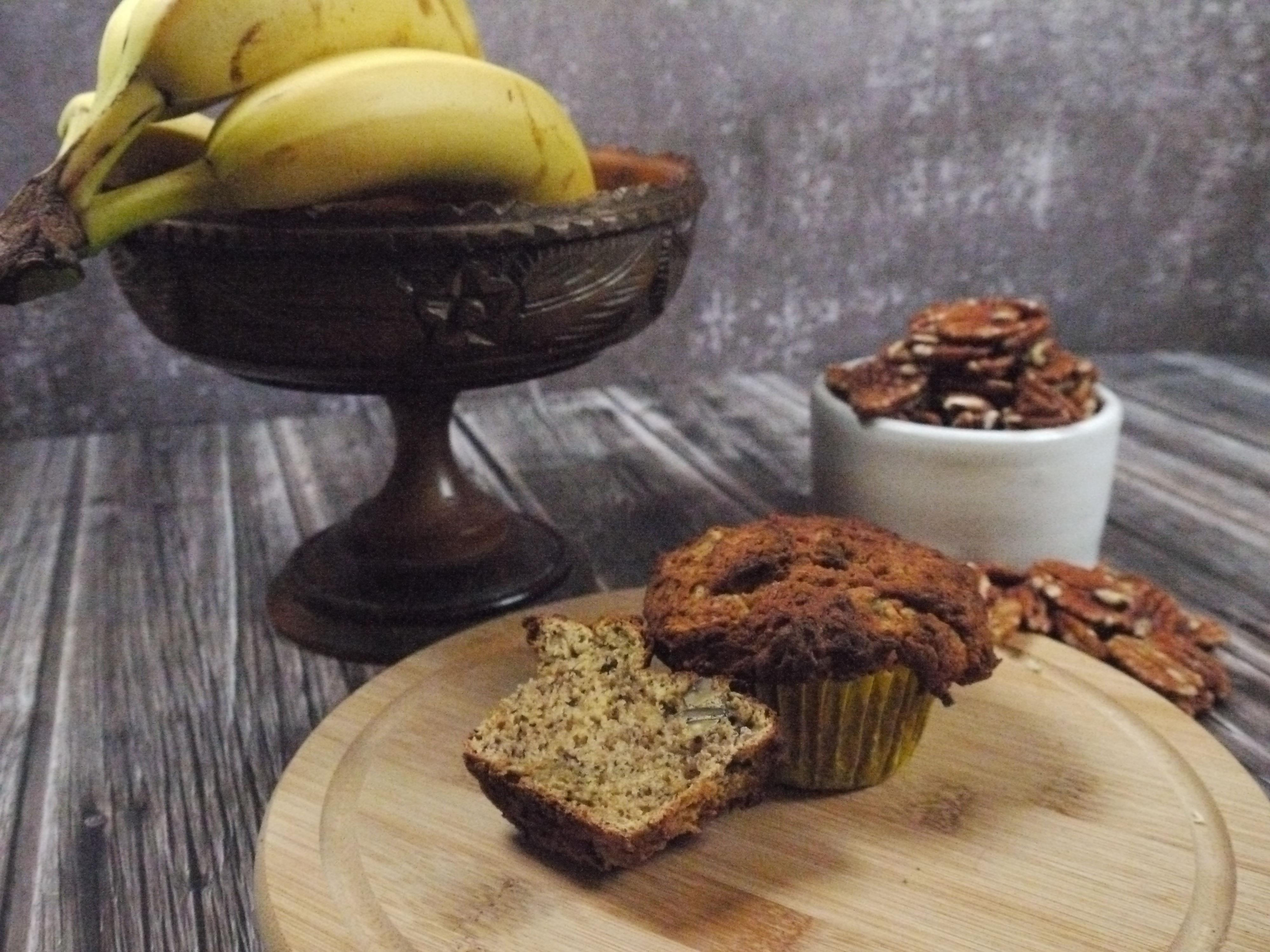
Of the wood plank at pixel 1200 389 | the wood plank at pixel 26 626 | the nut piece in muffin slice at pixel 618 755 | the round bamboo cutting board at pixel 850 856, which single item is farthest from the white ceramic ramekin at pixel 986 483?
the wood plank at pixel 26 626

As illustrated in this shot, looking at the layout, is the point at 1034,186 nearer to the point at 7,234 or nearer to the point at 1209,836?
the point at 1209,836

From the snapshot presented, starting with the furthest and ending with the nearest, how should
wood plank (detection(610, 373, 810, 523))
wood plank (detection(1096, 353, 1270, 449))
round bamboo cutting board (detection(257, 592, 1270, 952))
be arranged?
wood plank (detection(1096, 353, 1270, 449)) < wood plank (detection(610, 373, 810, 523)) < round bamboo cutting board (detection(257, 592, 1270, 952))

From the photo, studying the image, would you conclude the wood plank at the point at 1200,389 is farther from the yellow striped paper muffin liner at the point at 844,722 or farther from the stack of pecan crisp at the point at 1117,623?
the yellow striped paper muffin liner at the point at 844,722

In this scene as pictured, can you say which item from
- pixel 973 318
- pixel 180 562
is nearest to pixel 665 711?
pixel 973 318

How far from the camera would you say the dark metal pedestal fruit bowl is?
854 mm

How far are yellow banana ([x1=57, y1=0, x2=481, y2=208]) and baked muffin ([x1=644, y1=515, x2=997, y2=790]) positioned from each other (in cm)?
→ 46

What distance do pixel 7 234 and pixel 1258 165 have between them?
1.88 m

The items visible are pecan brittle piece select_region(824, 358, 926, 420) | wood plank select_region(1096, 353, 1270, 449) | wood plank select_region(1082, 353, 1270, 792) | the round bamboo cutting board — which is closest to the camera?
the round bamboo cutting board

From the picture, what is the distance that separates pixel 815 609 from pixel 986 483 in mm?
396

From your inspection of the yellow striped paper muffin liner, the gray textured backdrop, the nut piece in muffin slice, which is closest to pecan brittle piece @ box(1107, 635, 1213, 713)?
the yellow striped paper muffin liner

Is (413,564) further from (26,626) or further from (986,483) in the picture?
(986,483)

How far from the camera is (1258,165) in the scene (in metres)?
1.94

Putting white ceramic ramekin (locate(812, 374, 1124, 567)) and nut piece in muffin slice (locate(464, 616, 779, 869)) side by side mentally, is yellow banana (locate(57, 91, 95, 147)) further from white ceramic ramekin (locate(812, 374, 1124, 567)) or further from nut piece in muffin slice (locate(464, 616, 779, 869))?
white ceramic ramekin (locate(812, 374, 1124, 567))

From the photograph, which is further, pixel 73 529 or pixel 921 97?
pixel 921 97
